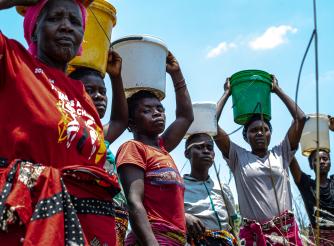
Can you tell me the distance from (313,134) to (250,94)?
1.19 m

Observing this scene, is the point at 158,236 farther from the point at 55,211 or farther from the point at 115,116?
the point at 55,211

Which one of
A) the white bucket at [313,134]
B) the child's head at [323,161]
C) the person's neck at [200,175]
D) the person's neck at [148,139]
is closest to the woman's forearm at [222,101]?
the person's neck at [200,175]

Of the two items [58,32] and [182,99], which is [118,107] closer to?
[182,99]

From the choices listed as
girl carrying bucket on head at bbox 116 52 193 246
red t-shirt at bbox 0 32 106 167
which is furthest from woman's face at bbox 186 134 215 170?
red t-shirt at bbox 0 32 106 167

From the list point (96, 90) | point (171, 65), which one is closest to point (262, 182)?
point (171, 65)

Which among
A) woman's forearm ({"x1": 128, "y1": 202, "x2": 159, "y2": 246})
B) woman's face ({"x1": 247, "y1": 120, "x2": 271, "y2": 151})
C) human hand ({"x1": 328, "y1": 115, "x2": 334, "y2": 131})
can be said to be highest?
human hand ({"x1": 328, "y1": 115, "x2": 334, "y2": 131})

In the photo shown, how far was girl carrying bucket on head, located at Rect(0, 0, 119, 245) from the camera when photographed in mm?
1385

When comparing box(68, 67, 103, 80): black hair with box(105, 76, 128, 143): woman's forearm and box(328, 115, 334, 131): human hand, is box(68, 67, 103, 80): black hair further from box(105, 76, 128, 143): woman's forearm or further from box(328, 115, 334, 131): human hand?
box(328, 115, 334, 131): human hand

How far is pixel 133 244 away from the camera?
2613 mm

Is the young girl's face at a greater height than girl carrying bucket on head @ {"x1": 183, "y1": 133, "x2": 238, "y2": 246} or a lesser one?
greater

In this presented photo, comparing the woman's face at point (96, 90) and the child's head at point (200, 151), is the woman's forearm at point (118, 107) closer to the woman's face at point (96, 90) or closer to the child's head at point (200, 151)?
the woman's face at point (96, 90)

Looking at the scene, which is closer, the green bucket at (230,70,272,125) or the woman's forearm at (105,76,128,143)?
the woman's forearm at (105,76,128,143)

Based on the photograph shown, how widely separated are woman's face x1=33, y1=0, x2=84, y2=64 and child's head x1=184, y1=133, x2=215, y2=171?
215 centimetres

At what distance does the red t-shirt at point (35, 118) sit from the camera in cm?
151
